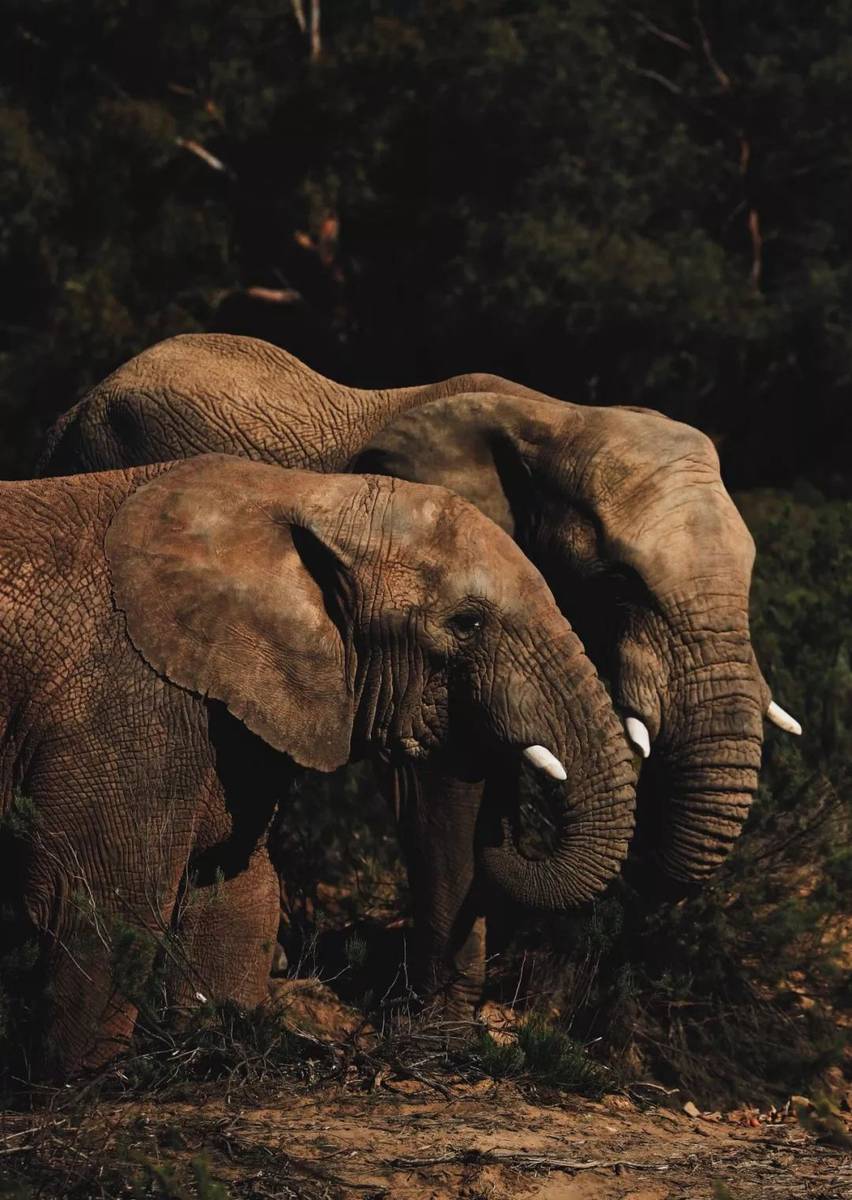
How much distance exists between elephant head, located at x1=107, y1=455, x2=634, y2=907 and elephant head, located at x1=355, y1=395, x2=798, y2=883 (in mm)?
1013

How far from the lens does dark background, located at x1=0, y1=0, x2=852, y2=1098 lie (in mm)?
18594

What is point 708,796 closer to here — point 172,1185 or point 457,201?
point 172,1185

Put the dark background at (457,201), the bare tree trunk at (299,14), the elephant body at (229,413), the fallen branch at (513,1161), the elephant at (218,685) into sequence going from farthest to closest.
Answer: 1. the bare tree trunk at (299,14)
2. the dark background at (457,201)
3. the elephant body at (229,413)
4. the elephant at (218,685)
5. the fallen branch at (513,1161)

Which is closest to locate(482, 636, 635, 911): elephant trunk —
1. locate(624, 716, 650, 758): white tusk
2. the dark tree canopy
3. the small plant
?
locate(624, 716, 650, 758): white tusk

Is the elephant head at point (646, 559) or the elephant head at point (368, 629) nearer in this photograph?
the elephant head at point (368, 629)

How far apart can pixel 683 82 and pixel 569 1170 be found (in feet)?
57.1

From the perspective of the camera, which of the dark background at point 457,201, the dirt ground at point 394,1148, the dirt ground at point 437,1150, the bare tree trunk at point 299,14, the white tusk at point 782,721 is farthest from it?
the bare tree trunk at point 299,14

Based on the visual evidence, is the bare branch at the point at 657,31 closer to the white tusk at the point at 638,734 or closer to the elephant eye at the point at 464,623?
the white tusk at the point at 638,734

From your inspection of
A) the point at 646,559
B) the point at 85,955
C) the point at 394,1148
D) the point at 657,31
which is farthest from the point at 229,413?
the point at 657,31

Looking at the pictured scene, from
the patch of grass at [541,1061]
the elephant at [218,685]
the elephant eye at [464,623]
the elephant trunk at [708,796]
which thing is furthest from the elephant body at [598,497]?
the elephant eye at [464,623]

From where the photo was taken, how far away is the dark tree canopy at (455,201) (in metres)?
18.6

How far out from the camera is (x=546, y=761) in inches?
213

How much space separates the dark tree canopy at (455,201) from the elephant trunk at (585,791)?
41.5 feet

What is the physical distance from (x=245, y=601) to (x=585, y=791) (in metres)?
1.07
